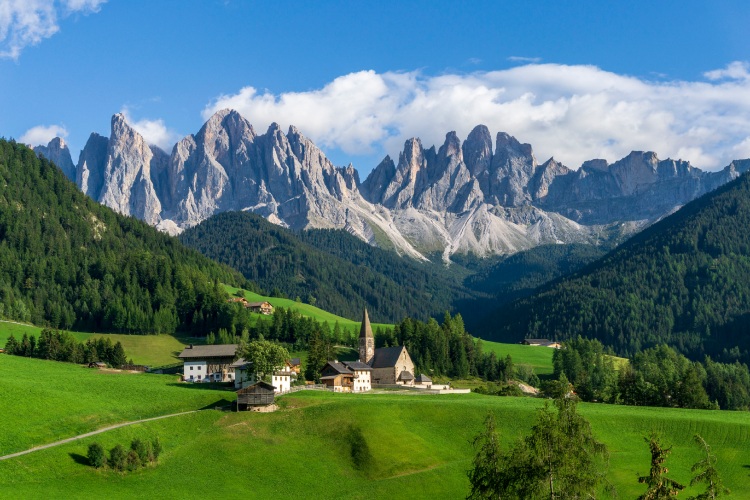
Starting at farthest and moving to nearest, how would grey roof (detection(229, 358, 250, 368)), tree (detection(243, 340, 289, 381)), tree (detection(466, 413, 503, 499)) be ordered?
1. grey roof (detection(229, 358, 250, 368))
2. tree (detection(243, 340, 289, 381))
3. tree (detection(466, 413, 503, 499))

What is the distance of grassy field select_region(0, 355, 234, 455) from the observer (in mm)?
89500

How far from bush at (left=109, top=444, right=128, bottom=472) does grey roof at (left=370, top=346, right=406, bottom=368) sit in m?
74.4

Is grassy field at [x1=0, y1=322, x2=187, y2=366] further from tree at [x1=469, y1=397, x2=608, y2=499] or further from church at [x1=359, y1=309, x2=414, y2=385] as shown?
tree at [x1=469, y1=397, x2=608, y2=499]

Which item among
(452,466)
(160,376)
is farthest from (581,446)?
(160,376)

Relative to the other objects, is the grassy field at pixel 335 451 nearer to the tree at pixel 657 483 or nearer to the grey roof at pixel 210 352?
the tree at pixel 657 483

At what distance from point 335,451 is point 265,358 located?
1319 inches

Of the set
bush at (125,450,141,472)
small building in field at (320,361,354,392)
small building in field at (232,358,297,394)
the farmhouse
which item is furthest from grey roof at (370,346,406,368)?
bush at (125,450,141,472)

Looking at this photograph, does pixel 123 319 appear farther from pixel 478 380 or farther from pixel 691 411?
pixel 691 411

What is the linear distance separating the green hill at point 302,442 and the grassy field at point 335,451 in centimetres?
14

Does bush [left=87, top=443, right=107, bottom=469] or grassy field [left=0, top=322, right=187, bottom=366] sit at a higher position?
grassy field [left=0, top=322, right=187, bottom=366]

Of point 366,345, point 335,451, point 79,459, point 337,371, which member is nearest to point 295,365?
point 337,371

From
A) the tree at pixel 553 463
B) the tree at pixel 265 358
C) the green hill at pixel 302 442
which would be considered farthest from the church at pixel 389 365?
the tree at pixel 553 463

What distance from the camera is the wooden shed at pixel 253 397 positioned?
107 metres

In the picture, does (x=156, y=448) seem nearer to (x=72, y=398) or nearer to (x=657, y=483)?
(x=72, y=398)
